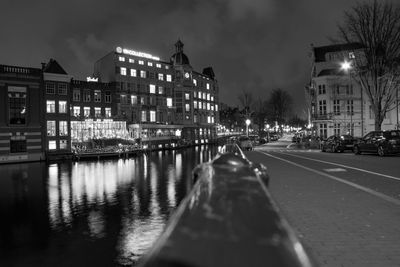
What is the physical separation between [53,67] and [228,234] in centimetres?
6089

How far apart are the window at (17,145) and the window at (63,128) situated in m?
6.94

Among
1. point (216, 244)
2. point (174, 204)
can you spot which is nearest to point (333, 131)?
point (174, 204)

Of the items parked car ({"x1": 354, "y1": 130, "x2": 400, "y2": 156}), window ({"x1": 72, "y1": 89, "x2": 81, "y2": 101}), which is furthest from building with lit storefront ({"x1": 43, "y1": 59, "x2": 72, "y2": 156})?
parked car ({"x1": 354, "y1": 130, "x2": 400, "y2": 156})

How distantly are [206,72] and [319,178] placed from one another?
321 feet

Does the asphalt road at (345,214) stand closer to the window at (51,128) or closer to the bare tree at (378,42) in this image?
the bare tree at (378,42)

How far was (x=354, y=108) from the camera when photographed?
58688 millimetres

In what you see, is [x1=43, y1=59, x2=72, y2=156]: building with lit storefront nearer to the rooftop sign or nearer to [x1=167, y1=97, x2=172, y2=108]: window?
the rooftop sign

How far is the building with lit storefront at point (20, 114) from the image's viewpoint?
47.3 meters

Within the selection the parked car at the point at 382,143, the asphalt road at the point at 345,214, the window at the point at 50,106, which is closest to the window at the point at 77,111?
the window at the point at 50,106

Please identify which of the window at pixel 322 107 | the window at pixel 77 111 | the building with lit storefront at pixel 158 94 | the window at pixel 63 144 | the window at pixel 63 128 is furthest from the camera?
the building with lit storefront at pixel 158 94

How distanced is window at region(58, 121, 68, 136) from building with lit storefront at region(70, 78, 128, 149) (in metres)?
2.59

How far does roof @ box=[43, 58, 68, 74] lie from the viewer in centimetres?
5662

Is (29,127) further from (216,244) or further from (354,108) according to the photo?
(216,244)

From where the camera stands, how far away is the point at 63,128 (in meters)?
55.8
